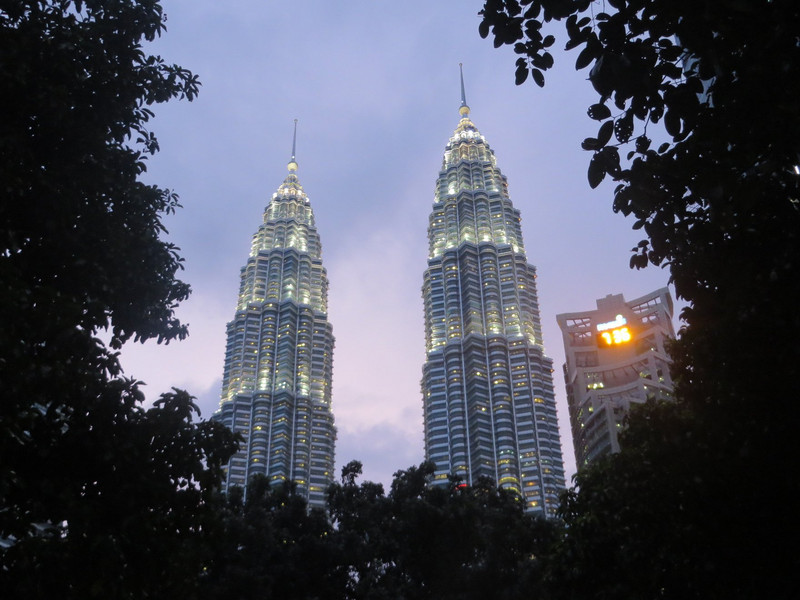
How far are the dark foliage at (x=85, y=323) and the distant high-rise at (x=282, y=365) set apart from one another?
377 ft

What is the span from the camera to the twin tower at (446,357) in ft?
400

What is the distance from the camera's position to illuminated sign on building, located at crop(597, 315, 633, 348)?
89.2 m

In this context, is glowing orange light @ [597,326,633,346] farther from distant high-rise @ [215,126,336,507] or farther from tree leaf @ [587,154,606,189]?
tree leaf @ [587,154,606,189]

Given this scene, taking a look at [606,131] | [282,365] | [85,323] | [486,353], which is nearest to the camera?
[606,131]

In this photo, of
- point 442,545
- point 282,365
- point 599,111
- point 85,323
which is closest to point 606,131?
point 599,111

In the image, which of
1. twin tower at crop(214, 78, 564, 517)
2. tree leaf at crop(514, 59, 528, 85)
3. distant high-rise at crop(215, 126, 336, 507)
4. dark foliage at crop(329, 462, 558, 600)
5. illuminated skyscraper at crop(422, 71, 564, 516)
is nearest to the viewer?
tree leaf at crop(514, 59, 528, 85)

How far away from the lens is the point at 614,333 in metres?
89.9

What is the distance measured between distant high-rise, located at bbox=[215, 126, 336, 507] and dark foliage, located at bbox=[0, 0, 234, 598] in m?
115

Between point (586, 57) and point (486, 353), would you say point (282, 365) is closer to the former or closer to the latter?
point (486, 353)

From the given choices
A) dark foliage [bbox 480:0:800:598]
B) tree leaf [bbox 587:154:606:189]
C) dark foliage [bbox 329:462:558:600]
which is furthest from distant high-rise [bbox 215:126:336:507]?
tree leaf [bbox 587:154:606:189]

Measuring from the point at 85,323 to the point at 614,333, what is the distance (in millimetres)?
86957

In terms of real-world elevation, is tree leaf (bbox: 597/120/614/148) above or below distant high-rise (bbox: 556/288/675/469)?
below

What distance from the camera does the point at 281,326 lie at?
14175 cm

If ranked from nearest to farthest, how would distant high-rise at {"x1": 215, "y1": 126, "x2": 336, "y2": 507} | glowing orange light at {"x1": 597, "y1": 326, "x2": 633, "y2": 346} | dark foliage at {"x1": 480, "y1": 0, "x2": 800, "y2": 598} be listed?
1. dark foliage at {"x1": 480, "y1": 0, "x2": 800, "y2": 598}
2. glowing orange light at {"x1": 597, "y1": 326, "x2": 633, "y2": 346}
3. distant high-rise at {"x1": 215, "y1": 126, "x2": 336, "y2": 507}
